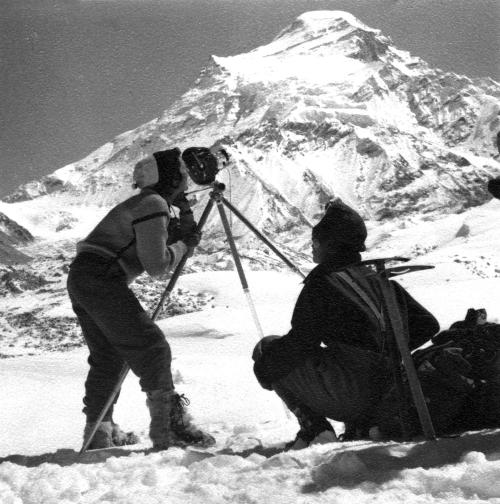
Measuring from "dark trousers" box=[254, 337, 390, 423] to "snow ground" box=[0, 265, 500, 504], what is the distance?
1.12ft

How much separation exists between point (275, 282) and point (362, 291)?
25.9 metres

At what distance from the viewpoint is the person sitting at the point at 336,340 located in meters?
3.55

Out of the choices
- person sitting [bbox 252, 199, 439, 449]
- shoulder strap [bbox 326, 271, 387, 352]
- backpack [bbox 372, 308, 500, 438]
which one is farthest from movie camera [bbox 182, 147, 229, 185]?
backpack [bbox 372, 308, 500, 438]

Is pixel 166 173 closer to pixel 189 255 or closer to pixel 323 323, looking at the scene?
pixel 189 255

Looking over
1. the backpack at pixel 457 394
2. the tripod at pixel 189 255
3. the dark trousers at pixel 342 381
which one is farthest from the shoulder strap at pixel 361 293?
the tripod at pixel 189 255

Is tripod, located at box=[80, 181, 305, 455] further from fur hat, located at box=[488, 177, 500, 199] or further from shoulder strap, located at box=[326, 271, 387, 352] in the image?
fur hat, located at box=[488, 177, 500, 199]

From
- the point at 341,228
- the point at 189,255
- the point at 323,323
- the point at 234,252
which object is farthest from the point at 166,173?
the point at 323,323

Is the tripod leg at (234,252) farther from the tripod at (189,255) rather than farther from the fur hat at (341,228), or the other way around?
the fur hat at (341,228)

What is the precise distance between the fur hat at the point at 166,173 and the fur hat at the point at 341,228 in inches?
52.9

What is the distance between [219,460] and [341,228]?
1.37 meters

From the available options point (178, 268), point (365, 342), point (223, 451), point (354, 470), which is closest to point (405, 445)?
point (354, 470)

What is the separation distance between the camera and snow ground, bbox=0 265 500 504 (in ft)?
8.48

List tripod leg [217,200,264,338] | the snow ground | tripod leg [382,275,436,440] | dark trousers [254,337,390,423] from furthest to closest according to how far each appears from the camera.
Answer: tripod leg [217,200,264,338] → dark trousers [254,337,390,423] → tripod leg [382,275,436,440] → the snow ground

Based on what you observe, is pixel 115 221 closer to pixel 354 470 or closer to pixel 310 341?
pixel 310 341
